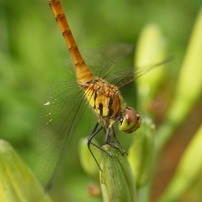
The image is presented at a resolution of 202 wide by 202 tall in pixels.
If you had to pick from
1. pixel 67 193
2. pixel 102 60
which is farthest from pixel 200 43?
pixel 67 193

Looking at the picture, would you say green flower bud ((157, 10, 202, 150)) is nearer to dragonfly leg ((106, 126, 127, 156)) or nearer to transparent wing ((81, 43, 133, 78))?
transparent wing ((81, 43, 133, 78))

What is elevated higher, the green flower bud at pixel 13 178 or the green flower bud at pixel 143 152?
the green flower bud at pixel 13 178

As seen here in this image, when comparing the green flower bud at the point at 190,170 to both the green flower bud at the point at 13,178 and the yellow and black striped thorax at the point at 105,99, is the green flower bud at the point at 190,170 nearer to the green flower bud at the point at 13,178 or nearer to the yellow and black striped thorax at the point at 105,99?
the yellow and black striped thorax at the point at 105,99

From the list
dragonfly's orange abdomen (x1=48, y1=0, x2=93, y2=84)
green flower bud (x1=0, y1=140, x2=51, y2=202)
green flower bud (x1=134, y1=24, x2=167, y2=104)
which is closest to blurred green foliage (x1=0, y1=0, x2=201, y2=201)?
green flower bud (x1=134, y1=24, x2=167, y2=104)

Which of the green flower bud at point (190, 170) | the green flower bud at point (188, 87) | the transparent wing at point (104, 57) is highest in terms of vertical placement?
the transparent wing at point (104, 57)

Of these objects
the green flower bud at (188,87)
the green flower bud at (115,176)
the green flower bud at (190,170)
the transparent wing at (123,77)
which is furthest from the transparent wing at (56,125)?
the green flower bud at (190,170)

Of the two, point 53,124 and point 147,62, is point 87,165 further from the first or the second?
point 147,62

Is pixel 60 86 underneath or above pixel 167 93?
above

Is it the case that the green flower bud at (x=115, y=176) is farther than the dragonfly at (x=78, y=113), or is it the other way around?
the dragonfly at (x=78, y=113)

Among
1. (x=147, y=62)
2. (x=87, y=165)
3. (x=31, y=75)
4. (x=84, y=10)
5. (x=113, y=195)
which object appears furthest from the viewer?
(x=84, y=10)
